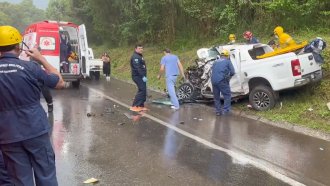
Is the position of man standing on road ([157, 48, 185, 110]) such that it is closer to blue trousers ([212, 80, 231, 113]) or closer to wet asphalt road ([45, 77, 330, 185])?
wet asphalt road ([45, 77, 330, 185])

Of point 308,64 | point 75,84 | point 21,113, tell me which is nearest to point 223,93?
point 308,64

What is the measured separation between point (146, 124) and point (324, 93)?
439 centimetres

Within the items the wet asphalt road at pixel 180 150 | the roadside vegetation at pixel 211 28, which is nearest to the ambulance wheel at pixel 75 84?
the roadside vegetation at pixel 211 28

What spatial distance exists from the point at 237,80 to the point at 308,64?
1926 mm

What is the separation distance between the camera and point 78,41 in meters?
16.8

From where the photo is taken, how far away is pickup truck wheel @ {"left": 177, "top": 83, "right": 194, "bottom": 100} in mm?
12969

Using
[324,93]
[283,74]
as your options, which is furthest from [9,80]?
[324,93]

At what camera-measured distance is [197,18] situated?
21906mm

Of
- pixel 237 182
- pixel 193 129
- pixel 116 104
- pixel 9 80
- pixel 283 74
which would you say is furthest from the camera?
pixel 116 104

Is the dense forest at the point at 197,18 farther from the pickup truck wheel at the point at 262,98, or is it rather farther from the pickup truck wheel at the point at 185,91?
the pickup truck wheel at the point at 262,98

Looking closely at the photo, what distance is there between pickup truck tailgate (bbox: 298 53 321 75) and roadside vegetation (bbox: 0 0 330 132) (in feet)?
2.17

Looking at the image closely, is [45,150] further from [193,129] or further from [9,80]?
[193,129]

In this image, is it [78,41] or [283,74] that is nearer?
[283,74]

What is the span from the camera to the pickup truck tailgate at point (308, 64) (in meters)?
10.1
